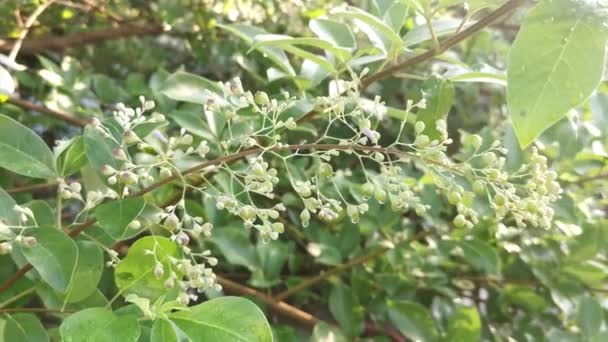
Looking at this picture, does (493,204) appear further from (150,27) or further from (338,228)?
(150,27)

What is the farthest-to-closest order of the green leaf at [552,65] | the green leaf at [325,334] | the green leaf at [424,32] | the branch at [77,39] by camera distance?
the branch at [77,39]
the green leaf at [325,334]
the green leaf at [424,32]
the green leaf at [552,65]

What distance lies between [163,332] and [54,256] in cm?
13

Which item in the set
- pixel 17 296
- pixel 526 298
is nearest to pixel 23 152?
pixel 17 296

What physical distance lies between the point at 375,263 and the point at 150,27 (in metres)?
0.67

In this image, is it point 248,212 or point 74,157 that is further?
point 74,157

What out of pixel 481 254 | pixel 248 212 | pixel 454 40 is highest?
pixel 454 40

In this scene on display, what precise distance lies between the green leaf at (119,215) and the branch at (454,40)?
10.3 inches

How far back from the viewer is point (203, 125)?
2.65 feet

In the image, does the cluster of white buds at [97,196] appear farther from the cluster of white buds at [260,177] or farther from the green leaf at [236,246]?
the green leaf at [236,246]

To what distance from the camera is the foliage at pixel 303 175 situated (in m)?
0.56

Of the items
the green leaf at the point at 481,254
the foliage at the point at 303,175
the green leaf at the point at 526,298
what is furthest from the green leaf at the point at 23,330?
the green leaf at the point at 526,298

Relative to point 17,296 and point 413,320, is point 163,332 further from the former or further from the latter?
point 413,320

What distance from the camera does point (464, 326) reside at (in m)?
0.94

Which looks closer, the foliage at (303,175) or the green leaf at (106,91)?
the foliage at (303,175)
